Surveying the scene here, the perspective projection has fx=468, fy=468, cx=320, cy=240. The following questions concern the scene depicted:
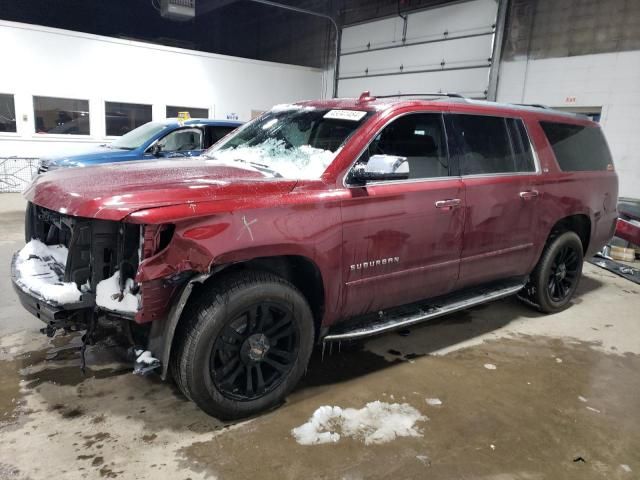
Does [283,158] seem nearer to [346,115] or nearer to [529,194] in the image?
[346,115]

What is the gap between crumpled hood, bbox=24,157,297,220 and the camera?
219cm

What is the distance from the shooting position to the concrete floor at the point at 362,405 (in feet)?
7.48

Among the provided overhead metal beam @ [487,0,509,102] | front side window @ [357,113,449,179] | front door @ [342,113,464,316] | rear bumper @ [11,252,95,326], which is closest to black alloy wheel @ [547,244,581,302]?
front door @ [342,113,464,316]

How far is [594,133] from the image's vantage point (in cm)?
456

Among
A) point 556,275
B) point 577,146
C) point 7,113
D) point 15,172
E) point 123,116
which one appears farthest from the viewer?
point 123,116

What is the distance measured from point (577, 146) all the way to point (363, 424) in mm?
3344

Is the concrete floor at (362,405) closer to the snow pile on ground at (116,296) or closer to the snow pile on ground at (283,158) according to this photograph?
the snow pile on ground at (116,296)

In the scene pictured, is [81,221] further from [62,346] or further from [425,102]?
[425,102]

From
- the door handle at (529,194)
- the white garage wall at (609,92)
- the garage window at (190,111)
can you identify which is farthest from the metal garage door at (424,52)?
the door handle at (529,194)

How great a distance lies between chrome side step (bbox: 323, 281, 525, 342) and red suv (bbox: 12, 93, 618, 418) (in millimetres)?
17

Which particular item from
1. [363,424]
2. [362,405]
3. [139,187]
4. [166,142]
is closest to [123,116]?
[166,142]

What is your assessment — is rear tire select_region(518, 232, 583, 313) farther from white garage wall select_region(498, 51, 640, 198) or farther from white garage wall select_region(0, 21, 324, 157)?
white garage wall select_region(0, 21, 324, 157)

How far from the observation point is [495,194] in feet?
11.6

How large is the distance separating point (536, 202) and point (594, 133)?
134cm
